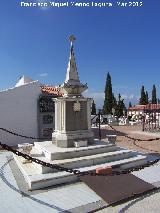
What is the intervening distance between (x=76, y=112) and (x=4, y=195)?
17.5 ft

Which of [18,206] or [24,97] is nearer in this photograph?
[18,206]

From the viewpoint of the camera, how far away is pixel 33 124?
738 inches

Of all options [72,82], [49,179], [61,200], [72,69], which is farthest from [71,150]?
[72,69]

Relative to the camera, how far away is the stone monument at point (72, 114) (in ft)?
38.2

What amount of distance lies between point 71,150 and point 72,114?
2.00 m

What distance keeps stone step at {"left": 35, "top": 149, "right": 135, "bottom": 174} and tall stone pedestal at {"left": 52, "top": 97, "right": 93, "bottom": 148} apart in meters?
1.27

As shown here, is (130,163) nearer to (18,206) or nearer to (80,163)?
(80,163)

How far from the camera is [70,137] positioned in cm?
1157

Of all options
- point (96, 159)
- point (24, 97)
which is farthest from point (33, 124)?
point (96, 159)

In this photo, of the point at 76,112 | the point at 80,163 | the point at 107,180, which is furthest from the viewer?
the point at 76,112

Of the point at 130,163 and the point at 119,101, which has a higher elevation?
the point at 119,101

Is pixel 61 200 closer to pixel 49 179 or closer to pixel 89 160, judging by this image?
pixel 49 179

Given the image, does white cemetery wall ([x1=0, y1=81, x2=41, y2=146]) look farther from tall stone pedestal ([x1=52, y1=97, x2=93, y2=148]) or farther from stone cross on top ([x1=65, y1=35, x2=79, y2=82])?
stone cross on top ([x1=65, y1=35, x2=79, y2=82])

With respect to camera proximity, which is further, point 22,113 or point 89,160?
point 22,113
